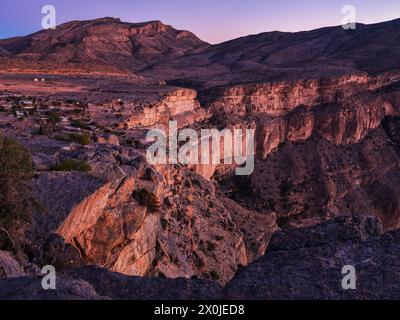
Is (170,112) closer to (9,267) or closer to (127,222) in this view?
(127,222)

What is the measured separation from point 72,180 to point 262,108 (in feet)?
141

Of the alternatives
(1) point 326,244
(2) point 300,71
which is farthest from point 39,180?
(2) point 300,71

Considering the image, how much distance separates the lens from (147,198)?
601 inches

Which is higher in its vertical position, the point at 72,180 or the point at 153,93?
the point at 153,93

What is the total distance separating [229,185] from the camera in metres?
43.4

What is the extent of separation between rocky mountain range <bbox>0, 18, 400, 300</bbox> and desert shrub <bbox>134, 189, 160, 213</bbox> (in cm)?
5

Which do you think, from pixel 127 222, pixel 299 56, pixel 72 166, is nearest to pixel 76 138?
pixel 72 166

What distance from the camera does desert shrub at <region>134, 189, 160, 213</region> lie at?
15041 millimetres

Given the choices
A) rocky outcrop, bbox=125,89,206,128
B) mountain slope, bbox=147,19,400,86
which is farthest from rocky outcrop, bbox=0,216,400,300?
mountain slope, bbox=147,19,400,86

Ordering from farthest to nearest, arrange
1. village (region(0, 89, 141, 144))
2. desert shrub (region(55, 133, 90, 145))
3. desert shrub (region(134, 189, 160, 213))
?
1. village (region(0, 89, 141, 144))
2. desert shrub (region(55, 133, 90, 145))
3. desert shrub (region(134, 189, 160, 213))

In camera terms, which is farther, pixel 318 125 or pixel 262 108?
pixel 318 125

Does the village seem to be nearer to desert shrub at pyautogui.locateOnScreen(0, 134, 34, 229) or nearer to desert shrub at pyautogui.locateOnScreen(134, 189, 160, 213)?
desert shrub at pyautogui.locateOnScreen(134, 189, 160, 213)

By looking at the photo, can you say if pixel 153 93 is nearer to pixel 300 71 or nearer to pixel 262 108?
pixel 262 108

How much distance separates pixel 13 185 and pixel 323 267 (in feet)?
22.6
